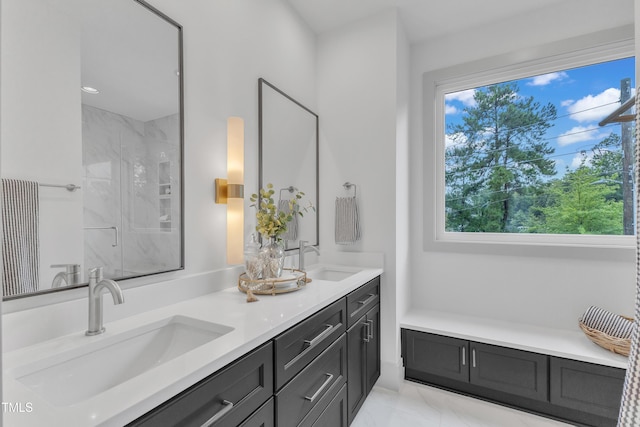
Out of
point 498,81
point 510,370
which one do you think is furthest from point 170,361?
point 498,81

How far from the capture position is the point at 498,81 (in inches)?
97.3

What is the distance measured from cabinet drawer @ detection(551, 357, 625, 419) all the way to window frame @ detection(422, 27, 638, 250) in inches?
31.8

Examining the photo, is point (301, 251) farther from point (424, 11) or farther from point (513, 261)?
point (424, 11)

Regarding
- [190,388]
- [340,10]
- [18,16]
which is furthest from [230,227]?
[340,10]

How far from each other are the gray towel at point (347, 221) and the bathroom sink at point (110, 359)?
1.38m

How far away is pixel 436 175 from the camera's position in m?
2.66

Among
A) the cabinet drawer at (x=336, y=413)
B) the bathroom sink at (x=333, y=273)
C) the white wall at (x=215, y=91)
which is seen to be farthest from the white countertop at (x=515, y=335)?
the white wall at (x=215, y=91)

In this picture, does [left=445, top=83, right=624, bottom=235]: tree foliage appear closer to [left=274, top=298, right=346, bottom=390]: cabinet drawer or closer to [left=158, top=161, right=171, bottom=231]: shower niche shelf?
[left=274, top=298, right=346, bottom=390]: cabinet drawer

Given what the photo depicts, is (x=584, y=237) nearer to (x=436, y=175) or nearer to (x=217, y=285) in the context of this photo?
(x=436, y=175)

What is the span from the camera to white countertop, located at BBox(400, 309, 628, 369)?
181cm

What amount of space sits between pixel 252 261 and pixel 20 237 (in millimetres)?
859

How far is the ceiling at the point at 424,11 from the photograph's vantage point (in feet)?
7.23

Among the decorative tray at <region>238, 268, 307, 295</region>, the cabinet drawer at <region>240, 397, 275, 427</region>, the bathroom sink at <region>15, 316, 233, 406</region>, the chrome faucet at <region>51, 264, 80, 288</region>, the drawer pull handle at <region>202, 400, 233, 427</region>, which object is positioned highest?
the chrome faucet at <region>51, 264, 80, 288</region>

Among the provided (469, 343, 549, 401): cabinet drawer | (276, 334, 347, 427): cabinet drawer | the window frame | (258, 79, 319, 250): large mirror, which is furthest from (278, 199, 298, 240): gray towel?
(469, 343, 549, 401): cabinet drawer
